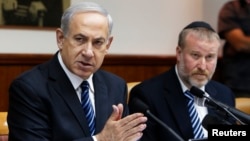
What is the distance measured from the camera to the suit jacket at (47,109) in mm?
2006

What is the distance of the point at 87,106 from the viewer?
215 cm

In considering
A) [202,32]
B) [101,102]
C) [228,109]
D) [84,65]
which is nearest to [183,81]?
[202,32]

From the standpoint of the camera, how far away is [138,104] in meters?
2.09

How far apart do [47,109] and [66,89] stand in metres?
0.13

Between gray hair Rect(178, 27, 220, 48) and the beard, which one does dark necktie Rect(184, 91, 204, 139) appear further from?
gray hair Rect(178, 27, 220, 48)

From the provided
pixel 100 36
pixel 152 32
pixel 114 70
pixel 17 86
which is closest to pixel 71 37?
pixel 100 36

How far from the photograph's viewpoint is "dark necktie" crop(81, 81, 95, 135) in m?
2.13

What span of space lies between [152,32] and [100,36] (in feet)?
7.95

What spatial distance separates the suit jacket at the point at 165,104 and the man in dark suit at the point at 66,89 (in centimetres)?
41

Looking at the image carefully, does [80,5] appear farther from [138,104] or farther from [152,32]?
[152,32]

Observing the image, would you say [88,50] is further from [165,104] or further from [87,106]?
[165,104]

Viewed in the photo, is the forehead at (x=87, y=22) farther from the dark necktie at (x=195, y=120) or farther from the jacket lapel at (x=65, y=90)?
the dark necktie at (x=195, y=120)

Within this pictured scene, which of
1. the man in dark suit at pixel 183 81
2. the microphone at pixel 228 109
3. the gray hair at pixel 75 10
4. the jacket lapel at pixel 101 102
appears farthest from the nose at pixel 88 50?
the man in dark suit at pixel 183 81

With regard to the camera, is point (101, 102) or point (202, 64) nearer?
point (101, 102)
